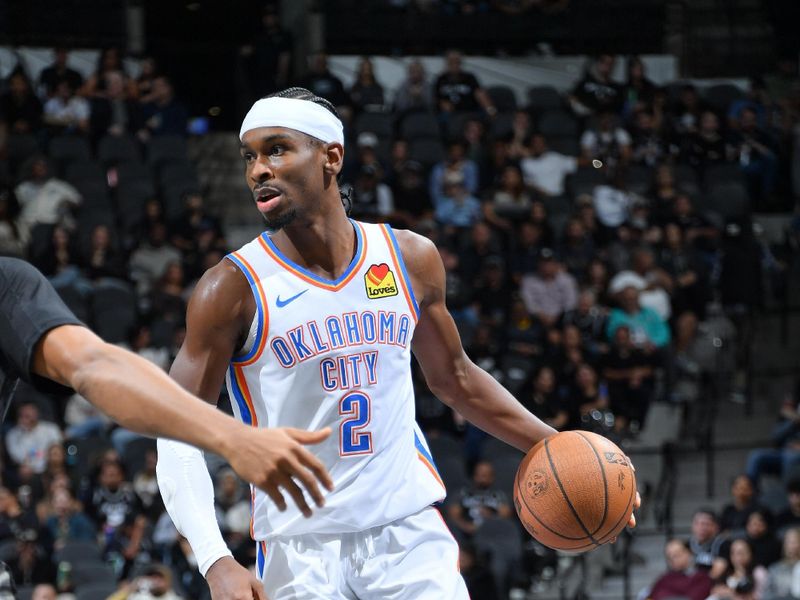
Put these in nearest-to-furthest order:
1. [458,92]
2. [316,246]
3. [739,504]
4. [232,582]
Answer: [232,582] → [316,246] → [739,504] → [458,92]

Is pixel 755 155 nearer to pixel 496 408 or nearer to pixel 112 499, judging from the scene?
pixel 112 499

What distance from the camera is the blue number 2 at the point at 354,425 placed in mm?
3883

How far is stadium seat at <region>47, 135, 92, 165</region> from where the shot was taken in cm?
1391

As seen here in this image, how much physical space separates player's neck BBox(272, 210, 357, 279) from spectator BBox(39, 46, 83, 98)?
11.0 m

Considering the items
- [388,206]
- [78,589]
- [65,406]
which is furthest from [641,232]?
[78,589]

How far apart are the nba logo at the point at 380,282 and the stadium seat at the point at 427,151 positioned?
10.3 meters

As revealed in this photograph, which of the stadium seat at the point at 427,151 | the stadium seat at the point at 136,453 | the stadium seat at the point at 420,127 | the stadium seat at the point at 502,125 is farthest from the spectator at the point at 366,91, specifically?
the stadium seat at the point at 136,453

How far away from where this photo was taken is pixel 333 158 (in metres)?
4.10

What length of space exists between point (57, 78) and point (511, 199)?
4946mm

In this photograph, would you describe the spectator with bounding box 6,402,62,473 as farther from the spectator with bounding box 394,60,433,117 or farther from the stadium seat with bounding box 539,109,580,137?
the stadium seat with bounding box 539,109,580,137

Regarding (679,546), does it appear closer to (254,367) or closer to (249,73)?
(254,367)

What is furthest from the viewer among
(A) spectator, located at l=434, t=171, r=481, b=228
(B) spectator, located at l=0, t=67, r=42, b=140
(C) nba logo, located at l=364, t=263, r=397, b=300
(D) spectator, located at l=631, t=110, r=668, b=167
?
(D) spectator, located at l=631, t=110, r=668, b=167

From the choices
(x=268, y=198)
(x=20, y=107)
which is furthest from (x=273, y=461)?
(x=20, y=107)

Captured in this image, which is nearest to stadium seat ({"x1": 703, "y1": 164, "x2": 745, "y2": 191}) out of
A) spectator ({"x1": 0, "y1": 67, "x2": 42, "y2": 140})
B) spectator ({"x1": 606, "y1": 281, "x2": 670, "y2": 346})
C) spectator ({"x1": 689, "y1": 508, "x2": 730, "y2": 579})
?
spectator ({"x1": 606, "y1": 281, "x2": 670, "y2": 346})
